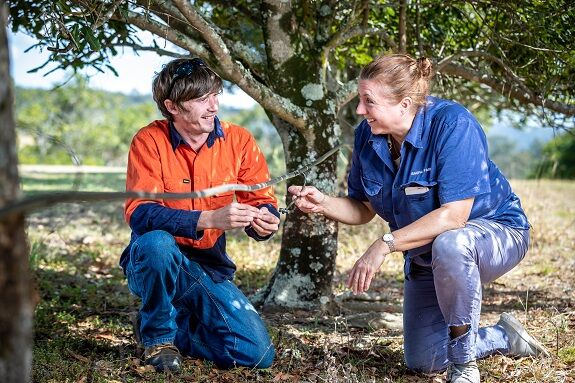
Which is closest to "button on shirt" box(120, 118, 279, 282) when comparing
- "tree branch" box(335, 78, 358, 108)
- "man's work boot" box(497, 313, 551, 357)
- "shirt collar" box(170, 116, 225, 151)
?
"shirt collar" box(170, 116, 225, 151)

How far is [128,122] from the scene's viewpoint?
7100cm

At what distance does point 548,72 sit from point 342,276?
2423 millimetres

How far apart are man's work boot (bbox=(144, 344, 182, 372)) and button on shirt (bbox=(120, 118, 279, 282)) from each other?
0.48 meters

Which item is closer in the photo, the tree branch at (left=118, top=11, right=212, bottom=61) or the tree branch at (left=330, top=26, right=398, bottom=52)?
the tree branch at (left=118, top=11, right=212, bottom=61)

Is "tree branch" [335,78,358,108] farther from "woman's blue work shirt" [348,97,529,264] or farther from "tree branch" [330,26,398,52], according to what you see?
"woman's blue work shirt" [348,97,529,264]

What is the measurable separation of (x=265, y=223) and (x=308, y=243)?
1146mm

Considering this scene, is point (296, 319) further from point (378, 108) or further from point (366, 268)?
point (378, 108)

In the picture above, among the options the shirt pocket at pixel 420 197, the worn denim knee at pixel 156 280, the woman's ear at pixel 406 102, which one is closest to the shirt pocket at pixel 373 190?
the shirt pocket at pixel 420 197

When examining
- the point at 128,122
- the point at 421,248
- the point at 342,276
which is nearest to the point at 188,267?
the point at 421,248

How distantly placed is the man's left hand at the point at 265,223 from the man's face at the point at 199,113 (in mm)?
532

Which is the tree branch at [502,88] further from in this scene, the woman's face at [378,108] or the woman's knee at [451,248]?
the woman's knee at [451,248]

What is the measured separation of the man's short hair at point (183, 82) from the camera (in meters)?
3.73

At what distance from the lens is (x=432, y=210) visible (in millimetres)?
3520

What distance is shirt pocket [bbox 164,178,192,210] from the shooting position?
12.3ft
